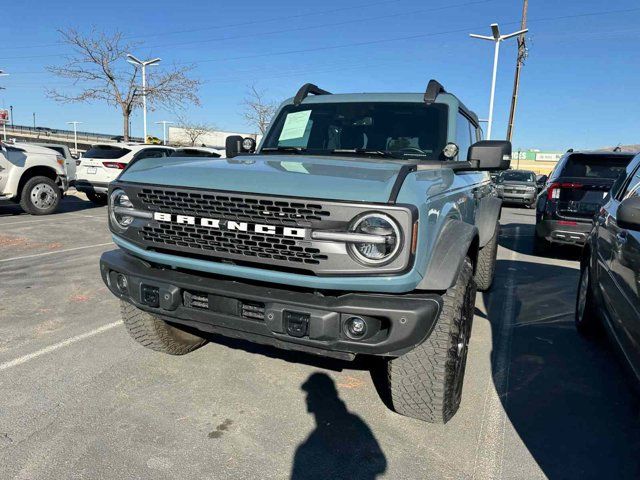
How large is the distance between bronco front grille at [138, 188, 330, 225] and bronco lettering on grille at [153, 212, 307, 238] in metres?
0.03

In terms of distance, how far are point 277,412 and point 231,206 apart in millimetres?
1281

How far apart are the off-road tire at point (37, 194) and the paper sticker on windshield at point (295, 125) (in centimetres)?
865

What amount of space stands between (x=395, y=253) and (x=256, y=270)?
0.72 meters

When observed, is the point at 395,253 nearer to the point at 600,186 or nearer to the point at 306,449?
the point at 306,449

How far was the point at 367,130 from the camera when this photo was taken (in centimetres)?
380

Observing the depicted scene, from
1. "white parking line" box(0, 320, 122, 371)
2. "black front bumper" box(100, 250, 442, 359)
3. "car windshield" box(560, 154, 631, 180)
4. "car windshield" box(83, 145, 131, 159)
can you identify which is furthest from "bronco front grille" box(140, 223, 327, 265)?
"car windshield" box(83, 145, 131, 159)

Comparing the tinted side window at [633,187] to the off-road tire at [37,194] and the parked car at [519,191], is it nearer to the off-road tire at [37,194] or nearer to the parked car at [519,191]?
the off-road tire at [37,194]

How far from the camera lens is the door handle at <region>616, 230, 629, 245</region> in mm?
3012

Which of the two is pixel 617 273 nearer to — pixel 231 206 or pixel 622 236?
pixel 622 236

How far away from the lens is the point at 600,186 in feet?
22.8

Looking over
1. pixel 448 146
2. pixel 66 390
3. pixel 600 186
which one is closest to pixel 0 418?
pixel 66 390

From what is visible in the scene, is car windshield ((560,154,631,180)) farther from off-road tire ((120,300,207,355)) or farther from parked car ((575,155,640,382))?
off-road tire ((120,300,207,355))

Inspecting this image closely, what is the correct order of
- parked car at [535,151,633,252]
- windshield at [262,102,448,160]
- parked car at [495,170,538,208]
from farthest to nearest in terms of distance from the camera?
parked car at [495,170,538,208] < parked car at [535,151,633,252] < windshield at [262,102,448,160]

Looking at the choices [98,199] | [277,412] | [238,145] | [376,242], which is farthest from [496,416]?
[98,199]
